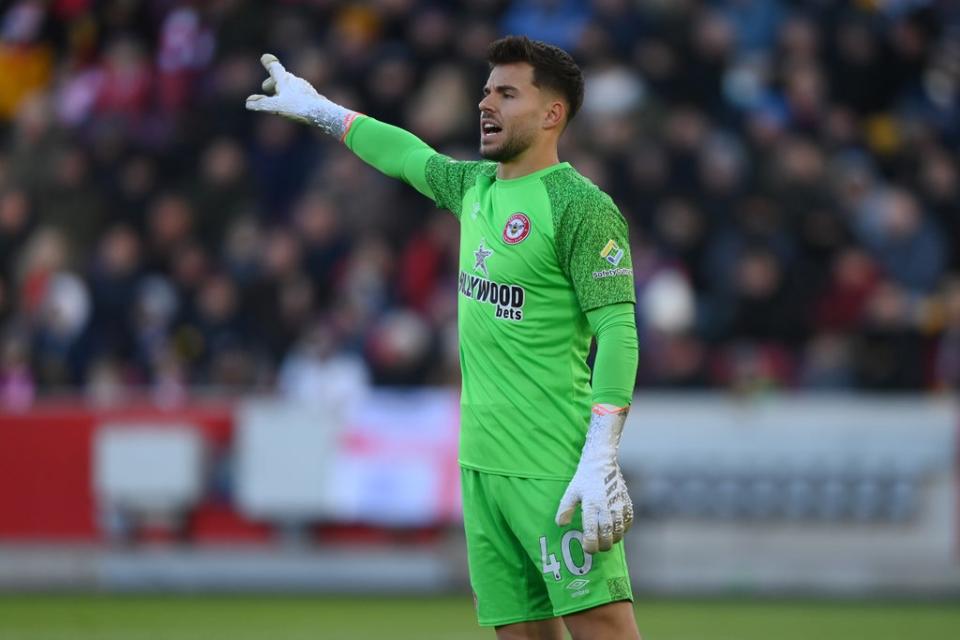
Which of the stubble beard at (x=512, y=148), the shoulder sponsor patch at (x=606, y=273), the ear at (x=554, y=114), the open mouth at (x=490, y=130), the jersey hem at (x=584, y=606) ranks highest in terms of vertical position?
the ear at (x=554, y=114)

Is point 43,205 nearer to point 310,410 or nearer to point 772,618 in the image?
point 310,410

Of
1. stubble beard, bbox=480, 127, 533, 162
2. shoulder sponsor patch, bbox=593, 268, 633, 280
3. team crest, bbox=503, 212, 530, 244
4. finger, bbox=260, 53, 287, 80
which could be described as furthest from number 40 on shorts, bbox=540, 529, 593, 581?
finger, bbox=260, 53, 287, 80

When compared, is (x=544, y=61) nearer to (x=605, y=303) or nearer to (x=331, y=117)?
(x=605, y=303)

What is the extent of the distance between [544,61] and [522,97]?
14 cm

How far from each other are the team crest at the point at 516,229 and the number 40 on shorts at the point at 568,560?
95 centimetres

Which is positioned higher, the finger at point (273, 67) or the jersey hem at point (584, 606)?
the finger at point (273, 67)

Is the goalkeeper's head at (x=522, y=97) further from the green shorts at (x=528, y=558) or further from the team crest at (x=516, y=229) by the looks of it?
the green shorts at (x=528, y=558)

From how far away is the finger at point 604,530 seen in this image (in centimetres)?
516

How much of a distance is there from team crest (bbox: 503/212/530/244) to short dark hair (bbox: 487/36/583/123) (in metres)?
0.44

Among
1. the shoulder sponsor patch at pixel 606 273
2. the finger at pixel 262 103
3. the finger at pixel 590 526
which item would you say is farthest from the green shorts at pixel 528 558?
the finger at pixel 262 103

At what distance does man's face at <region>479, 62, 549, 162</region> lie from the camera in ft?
18.2

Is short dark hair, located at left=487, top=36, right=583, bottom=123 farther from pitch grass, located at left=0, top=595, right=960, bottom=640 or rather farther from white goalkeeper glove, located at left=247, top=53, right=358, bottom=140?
pitch grass, located at left=0, top=595, right=960, bottom=640

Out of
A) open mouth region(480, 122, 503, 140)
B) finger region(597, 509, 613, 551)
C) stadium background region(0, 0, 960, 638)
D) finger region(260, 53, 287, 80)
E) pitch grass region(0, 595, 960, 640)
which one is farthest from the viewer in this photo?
stadium background region(0, 0, 960, 638)

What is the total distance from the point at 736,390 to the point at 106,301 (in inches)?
207
